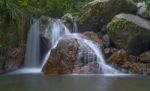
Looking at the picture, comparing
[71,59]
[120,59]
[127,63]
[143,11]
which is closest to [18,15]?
[71,59]

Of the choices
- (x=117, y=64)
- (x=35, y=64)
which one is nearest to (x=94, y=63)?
(x=117, y=64)

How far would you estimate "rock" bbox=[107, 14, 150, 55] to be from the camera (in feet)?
56.8

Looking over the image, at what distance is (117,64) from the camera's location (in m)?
16.9

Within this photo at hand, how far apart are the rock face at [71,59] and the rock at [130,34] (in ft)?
5.13

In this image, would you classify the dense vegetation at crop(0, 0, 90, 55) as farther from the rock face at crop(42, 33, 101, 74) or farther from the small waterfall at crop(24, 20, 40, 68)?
the rock face at crop(42, 33, 101, 74)

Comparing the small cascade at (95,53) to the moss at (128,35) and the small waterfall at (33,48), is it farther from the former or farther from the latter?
the small waterfall at (33,48)

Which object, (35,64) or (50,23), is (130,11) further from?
(35,64)

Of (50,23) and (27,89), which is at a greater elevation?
(50,23)

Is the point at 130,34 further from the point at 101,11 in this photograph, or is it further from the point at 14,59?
the point at 14,59

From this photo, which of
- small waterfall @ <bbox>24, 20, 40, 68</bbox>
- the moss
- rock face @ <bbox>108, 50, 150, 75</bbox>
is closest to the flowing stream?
small waterfall @ <bbox>24, 20, 40, 68</bbox>

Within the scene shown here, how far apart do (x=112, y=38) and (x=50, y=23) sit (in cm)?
368

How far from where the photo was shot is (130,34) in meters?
17.5

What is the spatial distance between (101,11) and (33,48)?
168 inches

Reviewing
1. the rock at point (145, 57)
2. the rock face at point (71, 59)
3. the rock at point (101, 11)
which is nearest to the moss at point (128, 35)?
the rock at point (145, 57)
